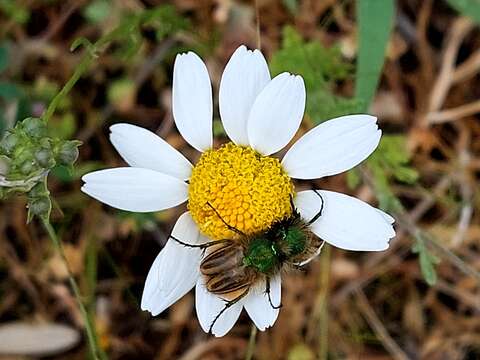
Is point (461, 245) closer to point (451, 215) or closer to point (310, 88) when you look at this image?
point (451, 215)

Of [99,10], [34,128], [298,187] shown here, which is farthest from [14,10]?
[34,128]

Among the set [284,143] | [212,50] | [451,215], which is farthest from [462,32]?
[284,143]

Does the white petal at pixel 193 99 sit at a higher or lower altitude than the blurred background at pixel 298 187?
higher

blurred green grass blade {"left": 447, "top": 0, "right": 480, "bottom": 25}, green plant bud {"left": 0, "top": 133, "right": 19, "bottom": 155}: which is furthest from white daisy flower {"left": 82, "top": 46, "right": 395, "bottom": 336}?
blurred green grass blade {"left": 447, "top": 0, "right": 480, "bottom": 25}

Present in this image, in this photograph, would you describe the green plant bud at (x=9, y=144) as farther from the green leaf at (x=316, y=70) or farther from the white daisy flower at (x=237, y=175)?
the green leaf at (x=316, y=70)

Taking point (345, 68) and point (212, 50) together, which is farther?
point (212, 50)

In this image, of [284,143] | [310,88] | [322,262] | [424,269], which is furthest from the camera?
[322,262]

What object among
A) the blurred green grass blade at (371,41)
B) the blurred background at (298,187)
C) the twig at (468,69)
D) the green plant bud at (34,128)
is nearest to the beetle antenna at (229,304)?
the green plant bud at (34,128)

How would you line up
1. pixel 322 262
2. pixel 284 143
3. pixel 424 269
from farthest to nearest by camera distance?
pixel 322 262, pixel 424 269, pixel 284 143
